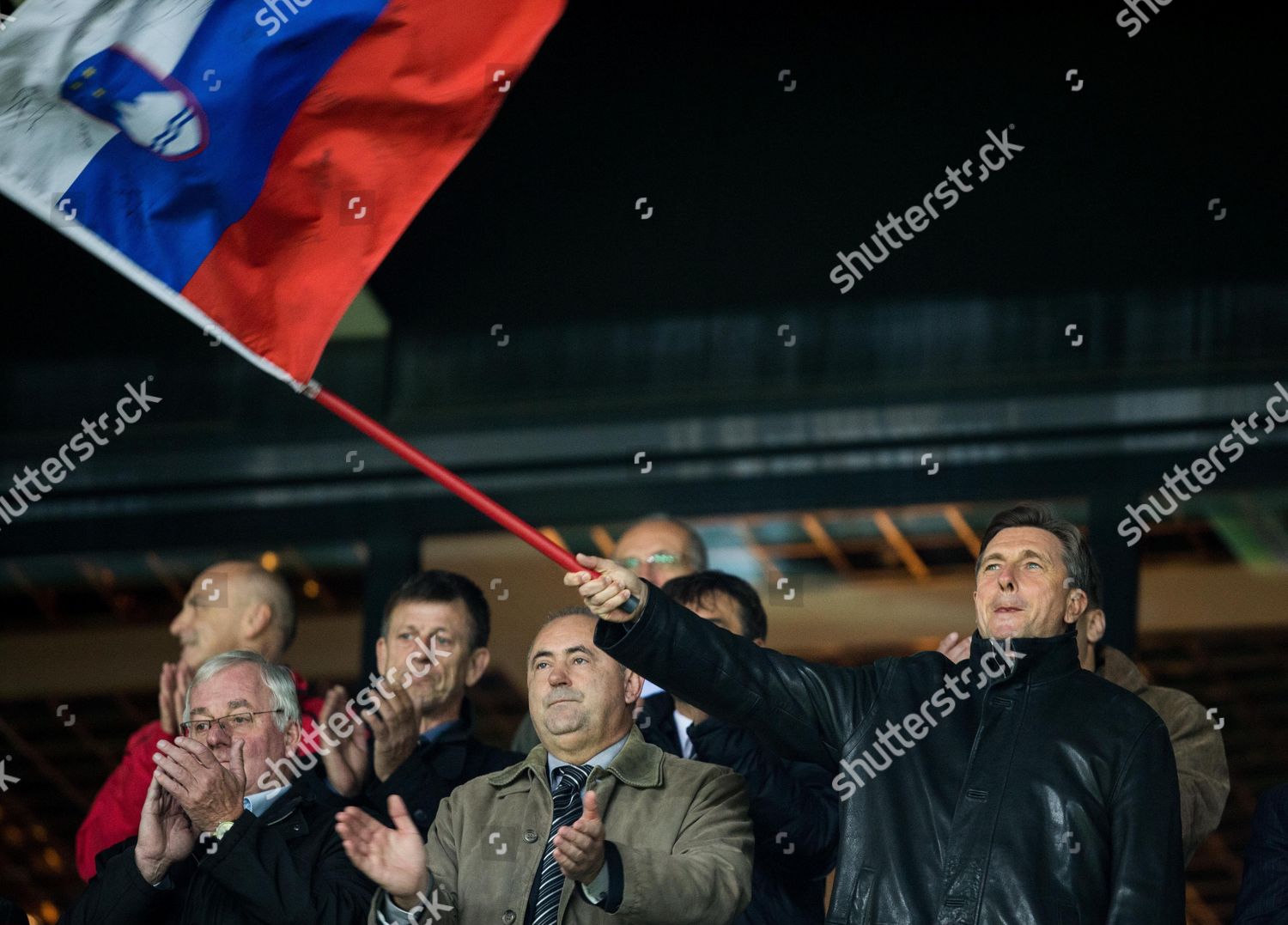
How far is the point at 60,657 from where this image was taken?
1030 centimetres

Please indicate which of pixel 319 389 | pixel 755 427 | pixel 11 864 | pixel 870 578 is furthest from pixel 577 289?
pixel 319 389

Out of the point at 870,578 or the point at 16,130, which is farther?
the point at 870,578

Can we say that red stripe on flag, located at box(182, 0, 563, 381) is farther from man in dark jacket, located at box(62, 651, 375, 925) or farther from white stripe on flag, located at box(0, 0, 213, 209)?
man in dark jacket, located at box(62, 651, 375, 925)

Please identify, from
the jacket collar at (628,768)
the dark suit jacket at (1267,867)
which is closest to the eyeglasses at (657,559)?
the jacket collar at (628,768)

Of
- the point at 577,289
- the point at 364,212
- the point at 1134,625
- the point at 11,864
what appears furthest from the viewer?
the point at 11,864

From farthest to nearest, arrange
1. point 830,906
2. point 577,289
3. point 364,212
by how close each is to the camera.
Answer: point 577,289 < point 364,212 < point 830,906

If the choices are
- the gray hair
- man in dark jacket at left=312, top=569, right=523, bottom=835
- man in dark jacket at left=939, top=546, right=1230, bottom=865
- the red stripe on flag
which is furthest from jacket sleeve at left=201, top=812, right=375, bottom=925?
man in dark jacket at left=939, top=546, right=1230, bottom=865

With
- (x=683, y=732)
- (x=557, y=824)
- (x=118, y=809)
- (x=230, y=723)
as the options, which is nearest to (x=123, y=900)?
(x=230, y=723)

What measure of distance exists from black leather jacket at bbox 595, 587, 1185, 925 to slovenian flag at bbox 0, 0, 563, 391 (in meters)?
1.29

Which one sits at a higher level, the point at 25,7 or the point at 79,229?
the point at 25,7

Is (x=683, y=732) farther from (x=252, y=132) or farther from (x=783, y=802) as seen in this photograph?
(x=252, y=132)

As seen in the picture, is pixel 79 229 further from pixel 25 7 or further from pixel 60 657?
pixel 60 657

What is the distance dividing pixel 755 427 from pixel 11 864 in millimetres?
4564

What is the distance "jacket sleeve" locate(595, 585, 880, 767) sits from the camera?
4.43 m
